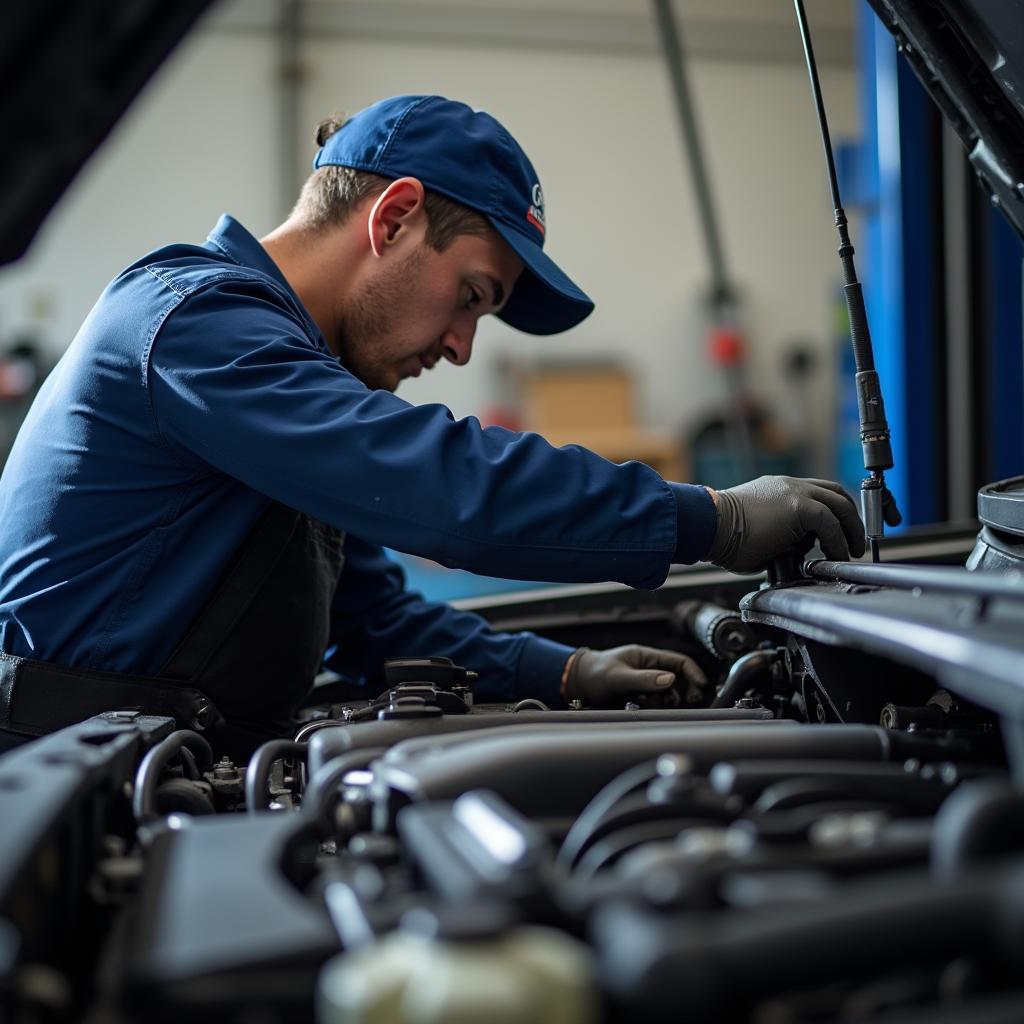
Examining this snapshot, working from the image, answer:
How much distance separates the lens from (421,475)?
45.4 inches

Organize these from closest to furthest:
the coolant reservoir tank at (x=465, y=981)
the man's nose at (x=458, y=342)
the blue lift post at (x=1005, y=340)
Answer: the coolant reservoir tank at (x=465, y=981)
the man's nose at (x=458, y=342)
the blue lift post at (x=1005, y=340)

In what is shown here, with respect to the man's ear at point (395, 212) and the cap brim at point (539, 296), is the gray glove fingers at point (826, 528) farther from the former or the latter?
the man's ear at point (395, 212)

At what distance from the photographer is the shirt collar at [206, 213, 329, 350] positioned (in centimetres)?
153

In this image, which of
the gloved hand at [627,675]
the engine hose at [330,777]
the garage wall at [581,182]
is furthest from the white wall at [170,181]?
the engine hose at [330,777]

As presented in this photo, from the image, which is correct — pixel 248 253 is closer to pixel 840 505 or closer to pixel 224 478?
pixel 224 478

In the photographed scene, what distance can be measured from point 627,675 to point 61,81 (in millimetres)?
997

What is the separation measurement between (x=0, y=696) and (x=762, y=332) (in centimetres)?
630

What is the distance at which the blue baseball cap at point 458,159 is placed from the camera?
1.56m

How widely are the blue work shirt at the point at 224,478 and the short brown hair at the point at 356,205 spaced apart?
13 centimetres

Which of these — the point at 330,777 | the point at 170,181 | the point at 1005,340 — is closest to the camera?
the point at 330,777

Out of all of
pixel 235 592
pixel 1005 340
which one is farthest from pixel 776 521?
pixel 1005 340

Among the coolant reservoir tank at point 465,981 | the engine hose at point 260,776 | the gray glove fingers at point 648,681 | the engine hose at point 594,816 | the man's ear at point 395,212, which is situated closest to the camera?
the coolant reservoir tank at point 465,981

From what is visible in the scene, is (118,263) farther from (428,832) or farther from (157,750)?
(428,832)

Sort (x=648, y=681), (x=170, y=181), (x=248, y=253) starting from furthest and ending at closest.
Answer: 1. (x=170, y=181)
2. (x=248, y=253)
3. (x=648, y=681)
